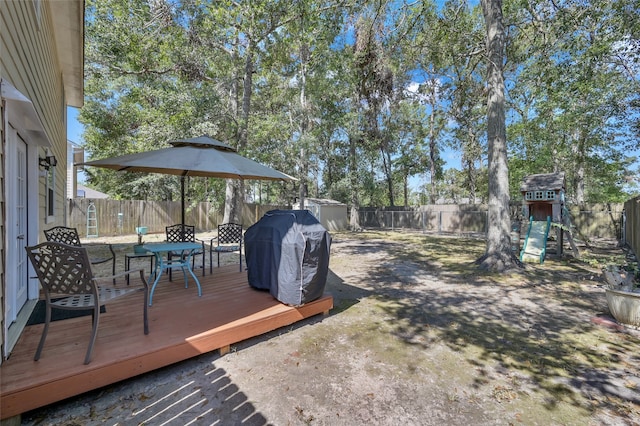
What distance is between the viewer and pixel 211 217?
16250 mm

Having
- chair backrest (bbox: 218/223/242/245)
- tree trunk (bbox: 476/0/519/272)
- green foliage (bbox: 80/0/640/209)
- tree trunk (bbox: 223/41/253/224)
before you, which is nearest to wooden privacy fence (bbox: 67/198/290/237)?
green foliage (bbox: 80/0/640/209)

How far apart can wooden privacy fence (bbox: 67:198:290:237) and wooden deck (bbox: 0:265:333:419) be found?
10732 millimetres

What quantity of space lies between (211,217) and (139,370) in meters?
14.8

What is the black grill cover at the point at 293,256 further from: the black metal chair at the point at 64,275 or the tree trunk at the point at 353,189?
the tree trunk at the point at 353,189

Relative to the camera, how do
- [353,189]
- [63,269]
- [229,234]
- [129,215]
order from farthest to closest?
[353,189] < [129,215] < [229,234] < [63,269]

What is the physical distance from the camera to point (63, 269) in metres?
2.16

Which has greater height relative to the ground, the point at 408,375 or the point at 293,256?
the point at 293,256

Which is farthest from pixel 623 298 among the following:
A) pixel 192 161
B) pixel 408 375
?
pixel 192 161

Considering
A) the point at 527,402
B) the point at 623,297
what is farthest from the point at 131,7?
the point at 623,297

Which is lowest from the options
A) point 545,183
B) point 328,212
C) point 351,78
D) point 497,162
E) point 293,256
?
point 293,256

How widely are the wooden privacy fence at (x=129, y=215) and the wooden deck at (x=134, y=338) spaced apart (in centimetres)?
1073

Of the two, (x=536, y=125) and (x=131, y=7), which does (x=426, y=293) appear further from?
(x=536, y=125)

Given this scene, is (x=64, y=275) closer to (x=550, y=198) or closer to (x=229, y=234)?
(x=229, y=234)

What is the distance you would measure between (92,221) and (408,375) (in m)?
14.1
